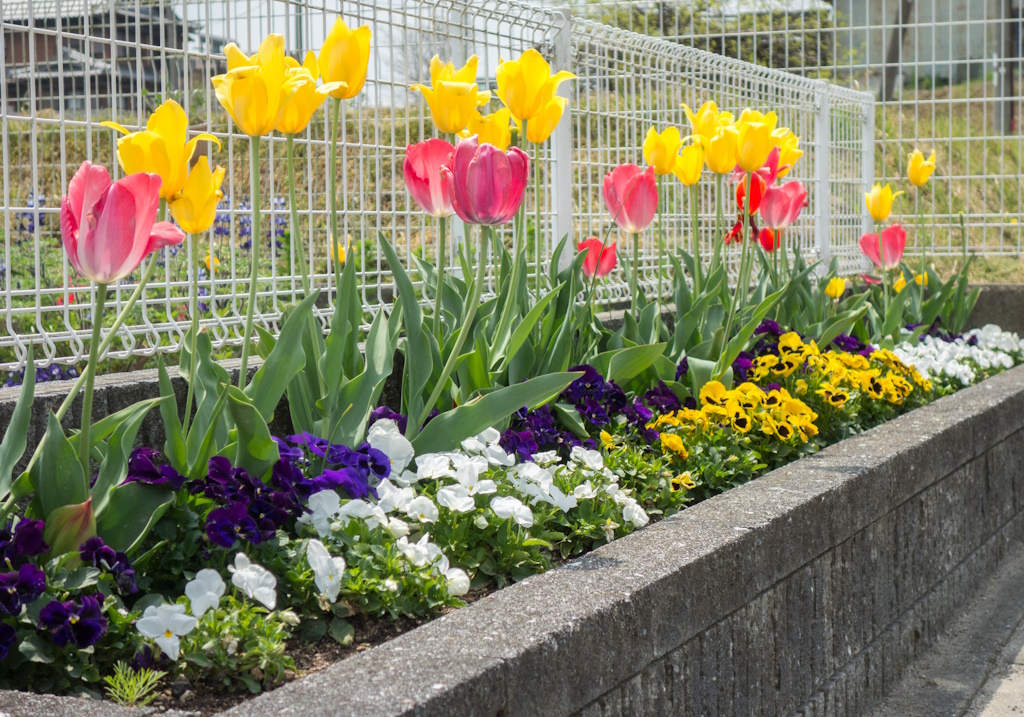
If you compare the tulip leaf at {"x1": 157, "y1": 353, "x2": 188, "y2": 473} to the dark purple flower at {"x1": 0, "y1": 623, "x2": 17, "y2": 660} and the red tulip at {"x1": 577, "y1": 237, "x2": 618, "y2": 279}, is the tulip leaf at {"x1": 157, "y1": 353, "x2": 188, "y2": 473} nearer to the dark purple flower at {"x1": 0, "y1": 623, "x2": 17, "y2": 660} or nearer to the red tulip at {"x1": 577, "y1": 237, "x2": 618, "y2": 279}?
the dark purple flower at {"x1": 0, "y1": 623, "x2": 17, "y2": 660}

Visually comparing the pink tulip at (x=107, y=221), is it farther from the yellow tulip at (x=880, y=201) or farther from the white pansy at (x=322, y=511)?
the yellow tulip at (x=880, y=201)

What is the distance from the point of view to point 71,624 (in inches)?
61.5

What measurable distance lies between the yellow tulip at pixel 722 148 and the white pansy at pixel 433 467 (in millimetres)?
1511

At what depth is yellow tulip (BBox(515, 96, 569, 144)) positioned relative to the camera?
2.82 meters

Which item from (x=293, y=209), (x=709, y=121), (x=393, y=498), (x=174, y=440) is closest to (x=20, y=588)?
(x=174, y=440)

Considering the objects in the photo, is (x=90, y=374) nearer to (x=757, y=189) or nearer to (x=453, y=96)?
(x=453, y=96)

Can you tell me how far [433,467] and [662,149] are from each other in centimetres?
164

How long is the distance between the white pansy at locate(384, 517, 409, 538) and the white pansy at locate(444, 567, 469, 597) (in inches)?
4.2

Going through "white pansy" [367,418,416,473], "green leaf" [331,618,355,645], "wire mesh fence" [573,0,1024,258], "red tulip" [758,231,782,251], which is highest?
"wire mesh fence" [573,0,1024,258]

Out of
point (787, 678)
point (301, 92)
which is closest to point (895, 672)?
point (787, 678)

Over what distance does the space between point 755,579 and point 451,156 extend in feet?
3.40

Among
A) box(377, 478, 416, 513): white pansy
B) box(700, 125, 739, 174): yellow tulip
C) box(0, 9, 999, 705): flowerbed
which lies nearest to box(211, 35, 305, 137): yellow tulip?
box(0, 9, 999, 705): flowerbed

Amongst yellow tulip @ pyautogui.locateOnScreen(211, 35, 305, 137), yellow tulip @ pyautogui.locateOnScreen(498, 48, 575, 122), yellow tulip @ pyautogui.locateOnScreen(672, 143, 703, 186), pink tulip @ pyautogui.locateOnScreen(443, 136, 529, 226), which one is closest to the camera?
yellow tulip @ pyautogui.locateOnScreen(211, 35, 305, 137)

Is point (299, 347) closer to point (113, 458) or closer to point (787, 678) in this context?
point (113, 458)
